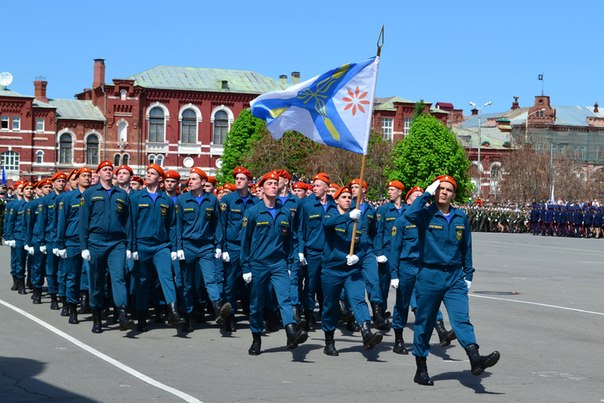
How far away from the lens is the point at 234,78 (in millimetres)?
108812

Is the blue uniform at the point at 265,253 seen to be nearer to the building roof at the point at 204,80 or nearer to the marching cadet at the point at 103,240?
the marching cadet at the point at 103,240

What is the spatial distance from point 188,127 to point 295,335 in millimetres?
93548

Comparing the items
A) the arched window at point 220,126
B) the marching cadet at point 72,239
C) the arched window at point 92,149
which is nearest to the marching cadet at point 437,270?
the marching cadet at point 72,239

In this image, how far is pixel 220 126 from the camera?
4151 inches

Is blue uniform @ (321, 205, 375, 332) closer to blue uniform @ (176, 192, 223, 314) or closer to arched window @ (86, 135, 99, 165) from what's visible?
blue uniform @ (176, 192, 223, 314)

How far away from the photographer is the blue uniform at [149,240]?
1441 cm

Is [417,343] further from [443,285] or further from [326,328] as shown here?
[326,328]

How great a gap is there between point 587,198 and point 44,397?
93.6 metres

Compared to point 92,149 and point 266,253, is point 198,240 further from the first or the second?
point 92,149

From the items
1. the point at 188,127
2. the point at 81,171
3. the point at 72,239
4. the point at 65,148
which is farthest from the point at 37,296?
the point at 188,127

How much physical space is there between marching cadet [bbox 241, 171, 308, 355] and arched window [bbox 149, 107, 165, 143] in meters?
90.8

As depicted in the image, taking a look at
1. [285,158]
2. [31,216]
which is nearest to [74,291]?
[31,216]

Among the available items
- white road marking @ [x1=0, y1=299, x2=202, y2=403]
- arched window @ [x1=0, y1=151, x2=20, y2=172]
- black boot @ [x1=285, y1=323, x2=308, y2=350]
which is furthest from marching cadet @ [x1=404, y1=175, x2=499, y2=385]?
arched window @ [x1=0, y1=151, x2=20, y2=172]

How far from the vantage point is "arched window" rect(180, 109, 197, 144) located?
104 m
